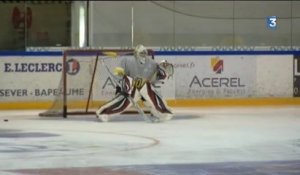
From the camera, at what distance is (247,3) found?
18.8m

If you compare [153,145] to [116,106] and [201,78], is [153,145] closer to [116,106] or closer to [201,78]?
[116,106]

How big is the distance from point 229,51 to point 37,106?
4530mm

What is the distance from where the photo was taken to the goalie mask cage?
14.2m

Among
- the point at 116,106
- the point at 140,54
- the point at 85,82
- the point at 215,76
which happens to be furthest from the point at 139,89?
the point at 215,76

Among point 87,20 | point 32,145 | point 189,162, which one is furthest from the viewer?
point 87,20

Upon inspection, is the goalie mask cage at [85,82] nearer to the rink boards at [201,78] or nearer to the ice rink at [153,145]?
the rink boards at [201,78]

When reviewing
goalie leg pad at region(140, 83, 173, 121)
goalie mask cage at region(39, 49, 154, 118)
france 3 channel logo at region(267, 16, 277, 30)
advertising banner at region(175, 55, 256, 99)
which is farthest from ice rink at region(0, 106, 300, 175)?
france 3 channel logo at region(267, 16, 277, 30)

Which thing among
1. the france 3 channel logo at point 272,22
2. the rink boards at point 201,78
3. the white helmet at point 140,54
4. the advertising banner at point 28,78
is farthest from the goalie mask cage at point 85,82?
the france 3 channel logo at point 272,22

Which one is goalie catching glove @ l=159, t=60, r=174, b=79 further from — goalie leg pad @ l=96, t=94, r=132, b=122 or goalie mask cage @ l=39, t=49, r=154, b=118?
goalie mask cage @ l=39, t=49, r=154, b=118

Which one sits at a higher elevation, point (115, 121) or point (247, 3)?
point (247, 3)

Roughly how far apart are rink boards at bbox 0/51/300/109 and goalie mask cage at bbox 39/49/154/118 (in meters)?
0.14

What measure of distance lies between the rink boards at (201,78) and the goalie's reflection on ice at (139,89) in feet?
7.50

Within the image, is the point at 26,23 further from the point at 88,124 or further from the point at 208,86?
the point at 88,124

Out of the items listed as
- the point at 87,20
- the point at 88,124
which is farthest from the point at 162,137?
the point at 87,20
